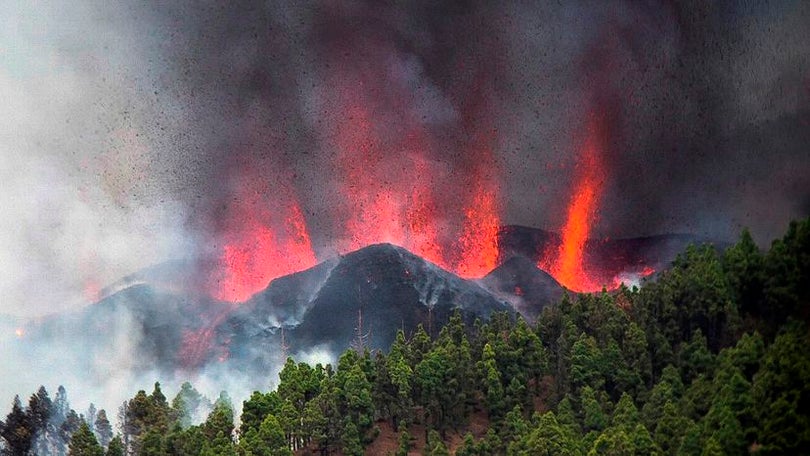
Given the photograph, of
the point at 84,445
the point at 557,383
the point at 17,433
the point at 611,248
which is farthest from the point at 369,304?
the point at 84,445

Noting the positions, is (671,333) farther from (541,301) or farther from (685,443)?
(541,301)

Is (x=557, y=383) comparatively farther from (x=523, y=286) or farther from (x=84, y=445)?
(x=523, y=286)

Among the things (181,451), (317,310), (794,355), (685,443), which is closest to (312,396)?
(181,451)

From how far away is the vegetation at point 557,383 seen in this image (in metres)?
52.3

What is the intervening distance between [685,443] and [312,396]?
2293cm

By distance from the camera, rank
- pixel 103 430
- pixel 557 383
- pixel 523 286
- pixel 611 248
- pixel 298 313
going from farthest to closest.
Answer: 1. pixel 611 248
2. pixel 523 286
3. pixel 298 313
4. pixel 103 430
5. pixel 557 383

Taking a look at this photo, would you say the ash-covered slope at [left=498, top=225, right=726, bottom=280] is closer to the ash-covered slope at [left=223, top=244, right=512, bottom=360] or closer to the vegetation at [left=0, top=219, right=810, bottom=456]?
the ash-covered slope at [left=223, top=244, right=512, bottom=360]

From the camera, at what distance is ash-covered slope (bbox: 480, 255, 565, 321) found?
356 ft

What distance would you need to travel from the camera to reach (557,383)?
60.7 meters

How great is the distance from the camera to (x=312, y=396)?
2443 inches

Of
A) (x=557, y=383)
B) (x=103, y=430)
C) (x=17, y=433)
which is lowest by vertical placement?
(x=557, y=383)

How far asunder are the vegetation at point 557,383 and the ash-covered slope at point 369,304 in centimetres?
3328

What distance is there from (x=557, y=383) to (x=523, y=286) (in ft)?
170

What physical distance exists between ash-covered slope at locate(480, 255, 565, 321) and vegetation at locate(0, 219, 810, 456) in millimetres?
40349
